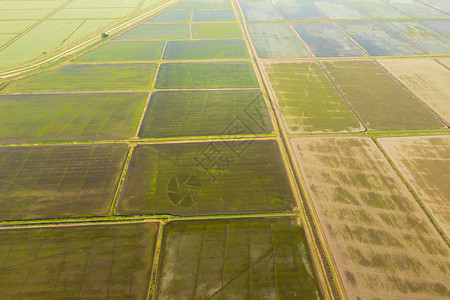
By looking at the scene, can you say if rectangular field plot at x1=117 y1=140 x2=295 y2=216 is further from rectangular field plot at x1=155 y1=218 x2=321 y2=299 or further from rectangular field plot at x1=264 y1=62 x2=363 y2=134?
rectangular field plot at x1=264 y1=62 x2=363 y2=134

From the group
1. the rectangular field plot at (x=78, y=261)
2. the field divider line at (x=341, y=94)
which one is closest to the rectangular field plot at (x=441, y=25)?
the field divider line at (x=341, y=94)

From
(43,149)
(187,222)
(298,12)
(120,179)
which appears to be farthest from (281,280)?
(298,12)

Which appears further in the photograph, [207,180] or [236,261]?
[207,180]

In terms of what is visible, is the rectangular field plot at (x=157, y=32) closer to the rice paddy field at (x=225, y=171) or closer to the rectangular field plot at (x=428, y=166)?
the rice paddy field at (x=225, y=171)

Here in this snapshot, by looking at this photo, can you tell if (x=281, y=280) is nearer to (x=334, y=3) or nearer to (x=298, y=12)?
(x=298, y=12)

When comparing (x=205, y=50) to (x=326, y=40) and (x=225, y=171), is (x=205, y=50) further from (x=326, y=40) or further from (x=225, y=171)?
(x=225, y=171)

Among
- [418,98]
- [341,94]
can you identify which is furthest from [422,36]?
[341,94]
